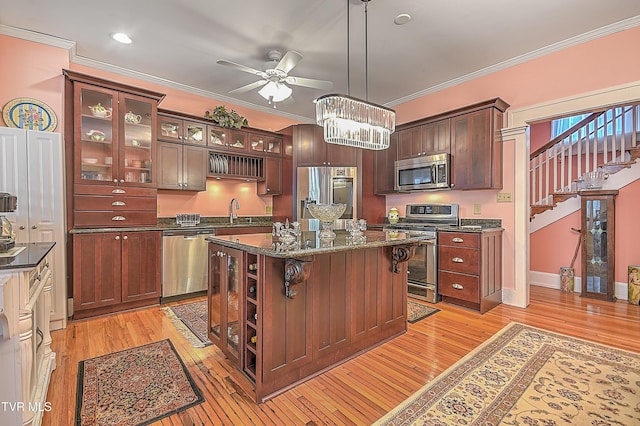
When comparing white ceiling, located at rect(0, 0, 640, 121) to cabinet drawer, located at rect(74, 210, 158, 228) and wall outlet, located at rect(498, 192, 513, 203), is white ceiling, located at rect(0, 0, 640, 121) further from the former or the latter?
cabinet drawer, located at rect(74, 210, 158, 228)

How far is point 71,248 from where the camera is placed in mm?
3199

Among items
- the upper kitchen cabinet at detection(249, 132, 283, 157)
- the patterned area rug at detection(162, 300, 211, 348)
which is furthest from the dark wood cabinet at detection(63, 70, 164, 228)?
the upper kitchen cabinet at detection(249, 132, 283, 157)

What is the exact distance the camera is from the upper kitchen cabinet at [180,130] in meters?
3.95

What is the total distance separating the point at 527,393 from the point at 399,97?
4.38m

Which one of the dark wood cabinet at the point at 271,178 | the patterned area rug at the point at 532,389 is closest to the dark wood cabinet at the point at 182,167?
the dark wood cabinet at the point at 271,178

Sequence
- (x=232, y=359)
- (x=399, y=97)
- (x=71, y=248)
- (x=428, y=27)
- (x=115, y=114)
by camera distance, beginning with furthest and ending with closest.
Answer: (x=399, y=97) < (x=115, y=114) < (x=71, y=248) < (x=428, y=27) < (x=232, y=359)

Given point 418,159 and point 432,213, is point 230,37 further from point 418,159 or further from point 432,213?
point 432,213

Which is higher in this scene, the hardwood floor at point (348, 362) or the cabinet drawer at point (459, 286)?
the cabinet drawer at point (459, 286)

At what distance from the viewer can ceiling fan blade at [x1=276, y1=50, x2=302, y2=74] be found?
2635 mm

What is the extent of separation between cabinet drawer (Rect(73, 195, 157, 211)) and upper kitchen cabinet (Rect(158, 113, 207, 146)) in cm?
90

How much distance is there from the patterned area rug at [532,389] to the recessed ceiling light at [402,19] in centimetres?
306

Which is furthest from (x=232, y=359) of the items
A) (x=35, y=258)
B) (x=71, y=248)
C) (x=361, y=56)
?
(x=361, y=56)

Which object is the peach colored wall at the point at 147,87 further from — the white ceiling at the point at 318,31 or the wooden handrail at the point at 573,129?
the wooden handrail at the point at 573,129

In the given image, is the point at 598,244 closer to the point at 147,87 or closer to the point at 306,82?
the point at 306,82
